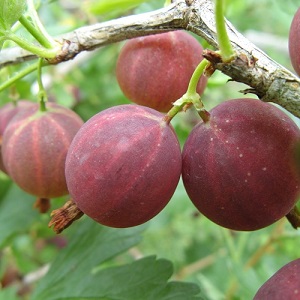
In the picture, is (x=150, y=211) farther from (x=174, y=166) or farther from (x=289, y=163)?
(x=289, y=163)

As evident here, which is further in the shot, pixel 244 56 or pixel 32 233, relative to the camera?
pixel 32 233

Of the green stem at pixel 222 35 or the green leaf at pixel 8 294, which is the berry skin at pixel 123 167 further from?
the green leaf at pixel 8 294

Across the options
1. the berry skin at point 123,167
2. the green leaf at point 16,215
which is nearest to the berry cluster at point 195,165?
the berry skin at point 123,167

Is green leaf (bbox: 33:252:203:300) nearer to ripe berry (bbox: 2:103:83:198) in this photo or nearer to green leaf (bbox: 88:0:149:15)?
ripe berry (bbox: 2:103:83:198)

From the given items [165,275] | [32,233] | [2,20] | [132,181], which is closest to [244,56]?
[132,181]

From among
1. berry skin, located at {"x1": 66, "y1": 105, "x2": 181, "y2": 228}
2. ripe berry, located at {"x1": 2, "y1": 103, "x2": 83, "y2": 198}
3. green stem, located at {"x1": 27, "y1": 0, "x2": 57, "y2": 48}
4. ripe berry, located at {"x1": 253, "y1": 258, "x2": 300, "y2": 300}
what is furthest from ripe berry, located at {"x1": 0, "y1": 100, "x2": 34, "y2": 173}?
ripe berry, located at {"x1": 253, "y1": 258, "x2": 300, "y2": 300}

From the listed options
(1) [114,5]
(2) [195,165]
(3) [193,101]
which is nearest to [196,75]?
(3) [193,101]
